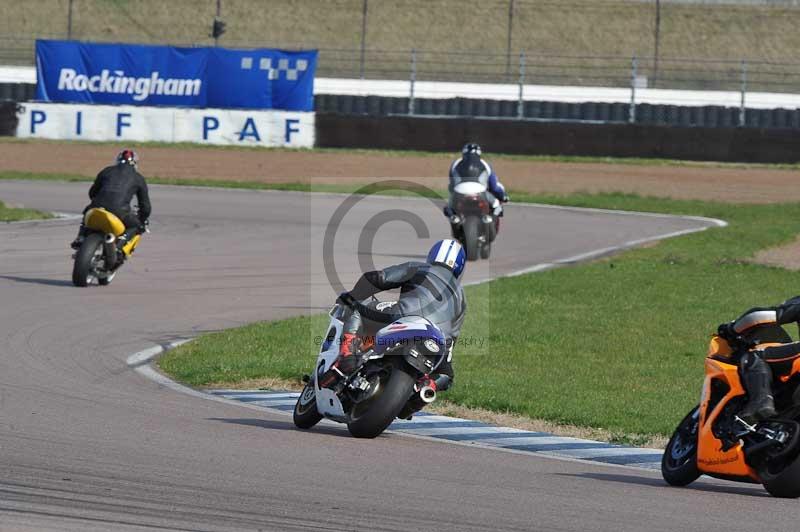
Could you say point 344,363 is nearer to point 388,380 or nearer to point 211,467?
point 388,380

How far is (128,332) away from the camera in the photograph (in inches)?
551

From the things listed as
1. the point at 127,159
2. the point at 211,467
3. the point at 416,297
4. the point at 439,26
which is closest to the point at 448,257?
the point at 416,297

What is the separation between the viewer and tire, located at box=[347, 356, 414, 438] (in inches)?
348

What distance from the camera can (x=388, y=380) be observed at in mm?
8922

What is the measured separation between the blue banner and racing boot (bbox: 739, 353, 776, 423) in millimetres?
29875

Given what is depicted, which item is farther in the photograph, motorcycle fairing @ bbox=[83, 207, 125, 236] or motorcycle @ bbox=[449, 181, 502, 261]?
motorcycle @ bbox=[449, 181, 502, 261]

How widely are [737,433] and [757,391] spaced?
242mm

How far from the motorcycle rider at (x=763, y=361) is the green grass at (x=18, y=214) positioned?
1757cm

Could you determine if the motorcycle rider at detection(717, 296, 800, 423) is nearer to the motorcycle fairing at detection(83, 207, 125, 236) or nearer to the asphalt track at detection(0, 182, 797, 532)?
the asphalt track at detection(0, 182, 797, 532)

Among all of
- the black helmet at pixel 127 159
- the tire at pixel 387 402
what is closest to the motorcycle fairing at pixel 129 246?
the black helmet at pixel 127 159

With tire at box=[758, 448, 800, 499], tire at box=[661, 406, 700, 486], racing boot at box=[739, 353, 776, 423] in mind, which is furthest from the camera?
tire at box=[661, 406, 700, 486]

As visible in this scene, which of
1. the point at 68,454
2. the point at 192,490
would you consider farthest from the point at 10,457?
the point at 192,490

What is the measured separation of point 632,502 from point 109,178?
1122cm

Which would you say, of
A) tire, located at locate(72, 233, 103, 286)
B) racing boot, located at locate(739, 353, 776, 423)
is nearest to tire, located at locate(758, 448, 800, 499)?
racing boot, located at locate(739, 353, 776, 423)
